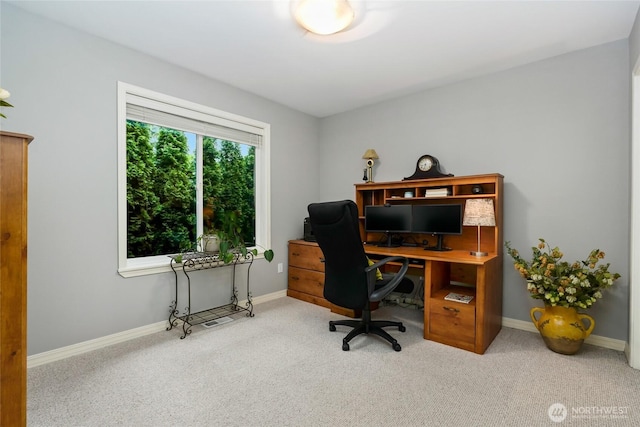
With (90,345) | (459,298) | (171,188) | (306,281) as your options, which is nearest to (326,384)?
(459,298)

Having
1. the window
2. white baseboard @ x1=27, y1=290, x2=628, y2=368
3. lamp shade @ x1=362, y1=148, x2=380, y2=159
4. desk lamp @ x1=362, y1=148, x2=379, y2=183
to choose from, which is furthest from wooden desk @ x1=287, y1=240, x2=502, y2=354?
the window

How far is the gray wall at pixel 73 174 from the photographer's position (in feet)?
6.72

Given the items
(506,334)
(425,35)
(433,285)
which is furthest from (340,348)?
(425,35)

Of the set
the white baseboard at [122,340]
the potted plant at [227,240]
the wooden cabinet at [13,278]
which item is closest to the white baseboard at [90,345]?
the white baseboard at [122,340]

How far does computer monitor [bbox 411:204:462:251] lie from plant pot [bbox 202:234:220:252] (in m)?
2.02

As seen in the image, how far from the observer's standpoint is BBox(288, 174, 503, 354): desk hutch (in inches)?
91.7

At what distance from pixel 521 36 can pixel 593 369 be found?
97.0 inches

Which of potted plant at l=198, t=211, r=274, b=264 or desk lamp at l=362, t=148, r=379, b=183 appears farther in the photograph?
desk lamp at l=362, t=148, r=379, b=183

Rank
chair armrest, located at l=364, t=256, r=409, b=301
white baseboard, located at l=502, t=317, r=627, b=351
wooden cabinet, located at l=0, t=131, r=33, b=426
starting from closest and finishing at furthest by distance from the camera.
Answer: wooden cabinet, located at l=0, t=131, r=33, b=426 → chair armrest, located at l=364, t=256, r=409, b=301 → white baseboard, located at l=502, t=317, r=627, b=351

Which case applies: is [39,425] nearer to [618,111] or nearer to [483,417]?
[483,417]

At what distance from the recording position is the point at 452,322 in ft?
7.91

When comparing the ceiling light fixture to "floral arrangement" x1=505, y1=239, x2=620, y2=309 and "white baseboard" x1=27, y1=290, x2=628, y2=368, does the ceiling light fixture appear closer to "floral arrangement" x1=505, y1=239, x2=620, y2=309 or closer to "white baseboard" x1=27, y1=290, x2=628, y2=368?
"floral arrangement" x1=505, y1=239, x2=620, y2=309

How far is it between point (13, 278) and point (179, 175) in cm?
204

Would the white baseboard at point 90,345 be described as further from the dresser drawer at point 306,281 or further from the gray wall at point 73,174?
the dresser drawer at point 306,281
